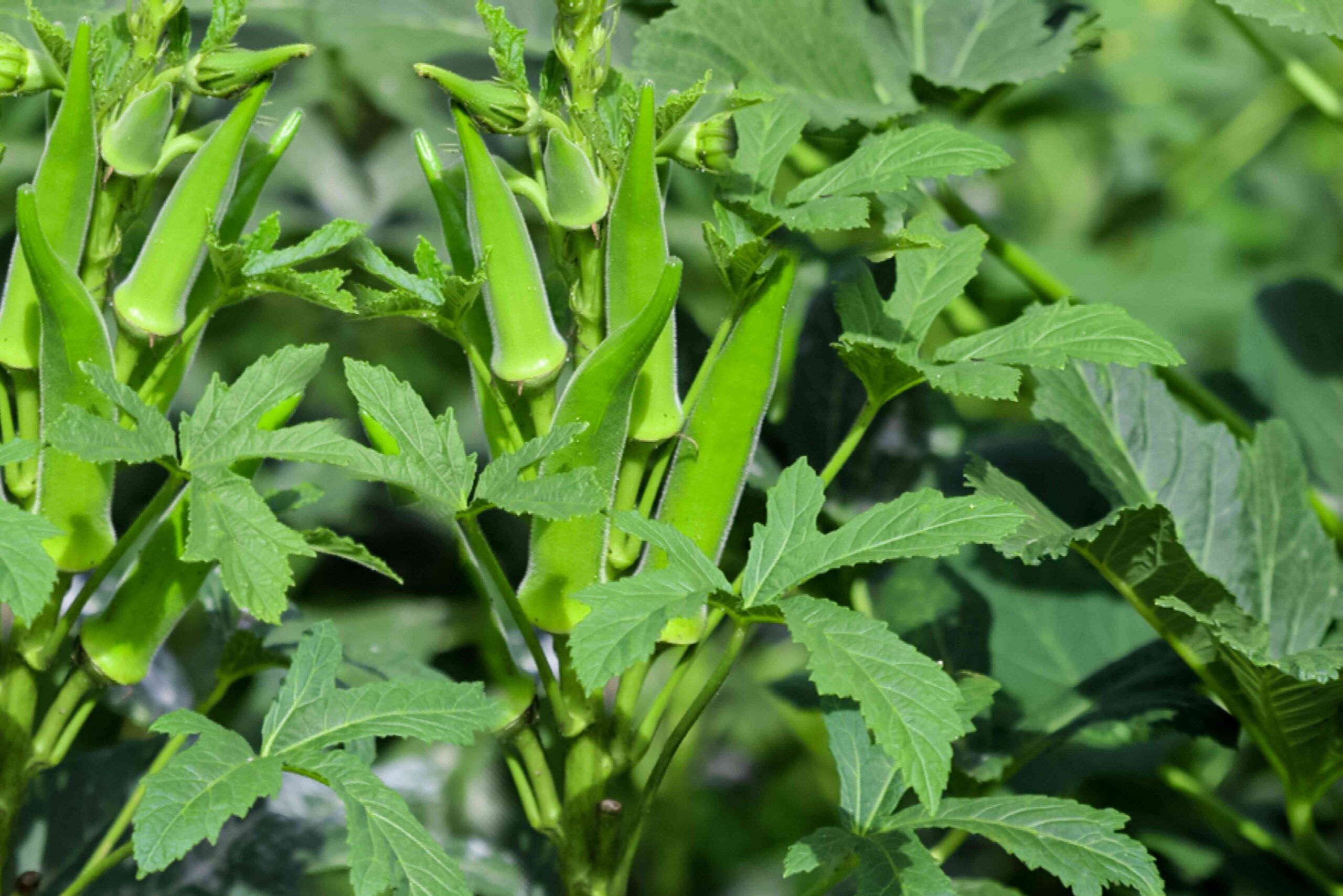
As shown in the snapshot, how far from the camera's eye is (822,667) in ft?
1.45

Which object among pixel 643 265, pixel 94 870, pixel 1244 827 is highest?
pixel 643 265

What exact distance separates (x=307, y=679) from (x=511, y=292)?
0.60 ft

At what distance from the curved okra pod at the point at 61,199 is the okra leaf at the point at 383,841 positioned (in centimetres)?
23

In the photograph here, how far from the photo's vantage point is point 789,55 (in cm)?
79

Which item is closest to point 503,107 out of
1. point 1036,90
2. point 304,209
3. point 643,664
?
point 643,664

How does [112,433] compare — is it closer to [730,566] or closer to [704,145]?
[704,145]

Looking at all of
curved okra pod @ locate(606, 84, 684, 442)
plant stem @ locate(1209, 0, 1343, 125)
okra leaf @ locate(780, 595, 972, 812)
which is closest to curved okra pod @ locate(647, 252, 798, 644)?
curved okra pod @ locate(606, 84, 684, 442)

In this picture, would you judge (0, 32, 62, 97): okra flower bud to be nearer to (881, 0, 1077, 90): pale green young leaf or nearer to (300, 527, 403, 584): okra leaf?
(300, 527, 403, 584): okra leaf

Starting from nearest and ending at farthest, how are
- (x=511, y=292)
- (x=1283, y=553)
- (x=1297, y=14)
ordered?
(x=511, y=292), (x=1297, y=14), (x=1283, y=553)

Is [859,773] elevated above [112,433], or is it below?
below

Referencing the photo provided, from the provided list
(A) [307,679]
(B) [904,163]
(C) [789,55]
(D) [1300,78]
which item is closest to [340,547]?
(A) [307,679]

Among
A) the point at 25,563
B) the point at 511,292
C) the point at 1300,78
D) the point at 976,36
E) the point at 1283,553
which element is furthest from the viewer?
the point at 1300,78

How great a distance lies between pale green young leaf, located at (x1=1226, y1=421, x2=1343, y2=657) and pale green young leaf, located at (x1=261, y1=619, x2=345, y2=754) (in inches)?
20.6

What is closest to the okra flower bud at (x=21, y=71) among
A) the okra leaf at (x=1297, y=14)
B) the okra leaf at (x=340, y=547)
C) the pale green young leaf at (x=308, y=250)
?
the pale green young leaf at (x=308, y=250)
